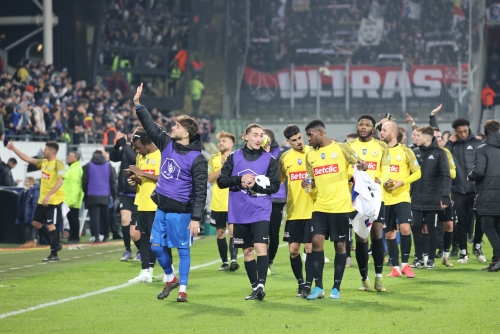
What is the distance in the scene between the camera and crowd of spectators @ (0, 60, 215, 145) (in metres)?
27.2

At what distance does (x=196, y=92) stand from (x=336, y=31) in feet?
29.1

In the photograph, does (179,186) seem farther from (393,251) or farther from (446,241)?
(446,241)

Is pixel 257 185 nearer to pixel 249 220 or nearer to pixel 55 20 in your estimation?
pixel 249 220

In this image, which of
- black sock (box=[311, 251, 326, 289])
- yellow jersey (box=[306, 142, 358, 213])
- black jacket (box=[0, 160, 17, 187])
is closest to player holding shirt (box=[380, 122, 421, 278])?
yellow jersey (box=[306, 142, 358, 213])

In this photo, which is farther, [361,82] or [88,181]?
[361,82]

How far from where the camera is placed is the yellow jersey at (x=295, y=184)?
11141 mm

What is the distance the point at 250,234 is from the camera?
1053 centimetres

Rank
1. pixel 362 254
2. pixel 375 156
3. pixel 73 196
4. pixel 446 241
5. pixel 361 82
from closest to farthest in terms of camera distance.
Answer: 1. pixel 362 254
2. pixel 375 156
3. pixel 446 241
4. pixel 73 196
5. pixel 361 82

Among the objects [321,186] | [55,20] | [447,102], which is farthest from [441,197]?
[447,102]

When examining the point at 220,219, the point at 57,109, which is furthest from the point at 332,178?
the point at 57,109

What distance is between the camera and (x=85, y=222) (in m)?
24.3

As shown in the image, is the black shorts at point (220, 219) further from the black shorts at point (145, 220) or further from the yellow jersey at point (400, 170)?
the yellow jersey at point (400, 170)

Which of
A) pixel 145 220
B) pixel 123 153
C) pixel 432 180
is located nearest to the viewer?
pixel 145 220

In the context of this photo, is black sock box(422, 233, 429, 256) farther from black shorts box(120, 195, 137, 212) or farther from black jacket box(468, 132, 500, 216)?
black shorts box(120, 195, 137, 212)
